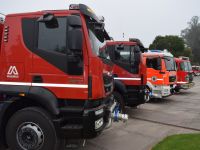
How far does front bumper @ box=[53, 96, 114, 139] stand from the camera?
5.05m

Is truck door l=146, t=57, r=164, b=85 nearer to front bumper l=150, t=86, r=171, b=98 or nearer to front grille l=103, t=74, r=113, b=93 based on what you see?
front bumper l=150, t=86, r=171, b=98

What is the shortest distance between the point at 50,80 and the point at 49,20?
3.50 feet

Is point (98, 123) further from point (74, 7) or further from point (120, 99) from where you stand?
point (120, 99)

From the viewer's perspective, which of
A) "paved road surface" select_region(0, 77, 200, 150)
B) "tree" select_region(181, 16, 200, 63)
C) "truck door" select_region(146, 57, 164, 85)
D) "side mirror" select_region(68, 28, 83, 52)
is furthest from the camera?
"tree" select_region(181, 16, 200, 63)

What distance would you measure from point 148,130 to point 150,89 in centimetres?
578

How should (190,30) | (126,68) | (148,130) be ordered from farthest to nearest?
(190,30)
(126,68)
(148,130)

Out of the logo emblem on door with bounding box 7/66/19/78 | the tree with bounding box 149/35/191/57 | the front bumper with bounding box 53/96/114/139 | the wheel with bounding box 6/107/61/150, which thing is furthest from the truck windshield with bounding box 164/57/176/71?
the tree with bounding box 149/35/191/57

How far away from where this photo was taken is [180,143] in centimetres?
642

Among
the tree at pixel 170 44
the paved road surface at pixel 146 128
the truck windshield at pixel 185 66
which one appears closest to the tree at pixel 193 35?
the tree at pixel 170 44

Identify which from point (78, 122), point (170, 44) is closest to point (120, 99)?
point (78, 122)

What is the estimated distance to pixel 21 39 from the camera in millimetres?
5480

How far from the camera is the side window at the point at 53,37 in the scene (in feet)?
17.2

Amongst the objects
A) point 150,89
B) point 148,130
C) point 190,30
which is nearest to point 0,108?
point 148,130

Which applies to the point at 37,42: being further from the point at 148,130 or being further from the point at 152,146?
the point at 148,130
